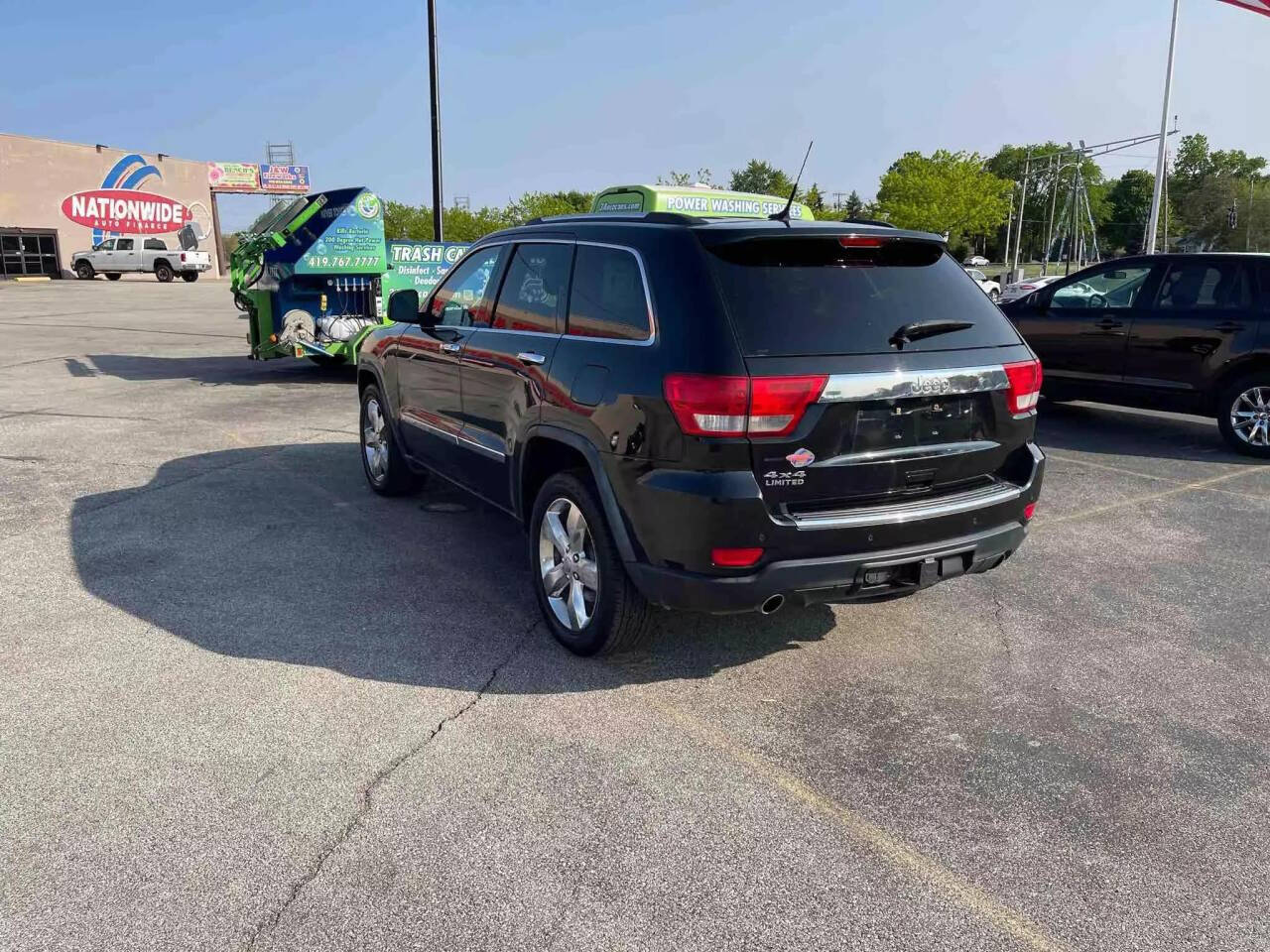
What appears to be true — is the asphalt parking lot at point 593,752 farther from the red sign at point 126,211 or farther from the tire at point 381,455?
the red sign at point 126,211

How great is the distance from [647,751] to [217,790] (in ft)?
4.66

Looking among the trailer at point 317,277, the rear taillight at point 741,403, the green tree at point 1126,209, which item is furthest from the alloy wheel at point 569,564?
the green tree at point 1126,209

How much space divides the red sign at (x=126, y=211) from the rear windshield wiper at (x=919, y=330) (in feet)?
169

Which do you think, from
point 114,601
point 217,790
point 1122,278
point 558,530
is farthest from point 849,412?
point 1122,278

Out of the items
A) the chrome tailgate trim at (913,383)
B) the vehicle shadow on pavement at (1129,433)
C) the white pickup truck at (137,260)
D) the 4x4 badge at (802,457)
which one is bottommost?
the vehicle shadow on pavement at (1129,433)

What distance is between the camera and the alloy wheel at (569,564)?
4.11 metres

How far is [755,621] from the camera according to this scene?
15.2ft

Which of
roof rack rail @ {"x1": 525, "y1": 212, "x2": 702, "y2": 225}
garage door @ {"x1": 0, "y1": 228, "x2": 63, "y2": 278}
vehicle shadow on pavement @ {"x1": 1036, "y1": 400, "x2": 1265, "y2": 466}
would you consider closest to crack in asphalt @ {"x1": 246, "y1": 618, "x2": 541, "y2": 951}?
roof rack rail @ {"x1": 525, "y1": 212, "x2": 702, "y2": 225}

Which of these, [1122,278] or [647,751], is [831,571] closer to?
[647,751]

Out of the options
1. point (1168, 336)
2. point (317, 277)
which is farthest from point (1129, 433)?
point (317, 277)

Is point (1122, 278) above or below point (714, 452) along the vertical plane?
above

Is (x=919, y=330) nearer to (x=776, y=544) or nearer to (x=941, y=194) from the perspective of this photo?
(x=776, y=544)

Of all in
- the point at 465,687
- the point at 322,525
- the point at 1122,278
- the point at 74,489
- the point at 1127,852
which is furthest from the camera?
the point at 1122,278

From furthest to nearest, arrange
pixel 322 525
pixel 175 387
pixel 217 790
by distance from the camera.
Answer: pixel 175 387, pixel 322 525, pixel 217 790
